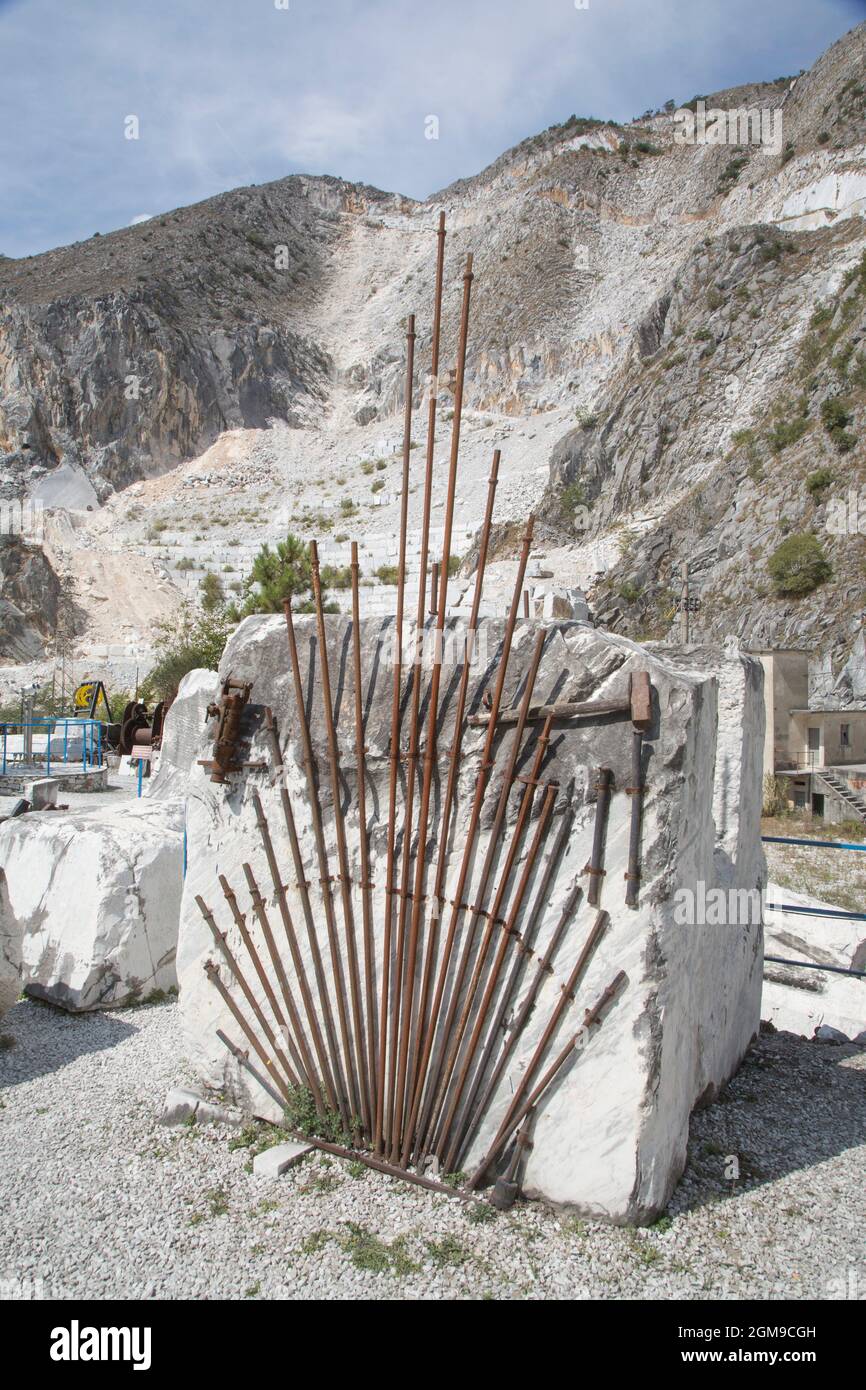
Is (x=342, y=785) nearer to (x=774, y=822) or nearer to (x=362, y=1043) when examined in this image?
(x=362, y=1043)

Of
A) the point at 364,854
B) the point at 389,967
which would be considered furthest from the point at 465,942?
the point at 364,854

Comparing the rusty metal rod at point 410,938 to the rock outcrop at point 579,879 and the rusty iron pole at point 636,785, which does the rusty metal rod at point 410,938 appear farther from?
the rusty iron pole at point 636,785

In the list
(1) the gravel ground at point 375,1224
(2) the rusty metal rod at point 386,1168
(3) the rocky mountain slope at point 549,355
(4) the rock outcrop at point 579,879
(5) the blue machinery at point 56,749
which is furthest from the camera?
(3) the rocky mountain slope at point 549,355

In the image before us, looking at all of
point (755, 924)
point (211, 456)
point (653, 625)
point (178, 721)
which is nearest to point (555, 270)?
point (211, 456)

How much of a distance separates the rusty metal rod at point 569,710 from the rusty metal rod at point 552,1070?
112cm

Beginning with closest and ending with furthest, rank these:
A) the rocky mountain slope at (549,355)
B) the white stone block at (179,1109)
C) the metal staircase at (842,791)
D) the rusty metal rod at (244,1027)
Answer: the rusty metal rod at (244,1027) < the white stone block at (179,1109) < the metal staircase at (842,791) < the rocky mountain slope at (549,355)

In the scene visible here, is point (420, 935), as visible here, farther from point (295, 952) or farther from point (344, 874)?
point (295, 952)

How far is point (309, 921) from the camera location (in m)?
4.28

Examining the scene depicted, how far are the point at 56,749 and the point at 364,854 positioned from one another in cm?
2006

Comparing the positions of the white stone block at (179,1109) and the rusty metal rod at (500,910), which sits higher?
the rusty metal rod at (500,910)

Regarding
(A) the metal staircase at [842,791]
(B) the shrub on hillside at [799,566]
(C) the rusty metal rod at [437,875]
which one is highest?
(B) the shrub on hillside at [799,566]

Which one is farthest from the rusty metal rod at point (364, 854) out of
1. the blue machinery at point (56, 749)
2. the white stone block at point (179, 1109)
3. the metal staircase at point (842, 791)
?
the metal staircase at point (842, 791)

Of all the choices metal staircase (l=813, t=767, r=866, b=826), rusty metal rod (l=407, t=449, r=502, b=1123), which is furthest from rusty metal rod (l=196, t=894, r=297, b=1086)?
metal staircase (l=813, t=767, r=866, b=826)

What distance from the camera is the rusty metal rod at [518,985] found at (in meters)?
3.78
